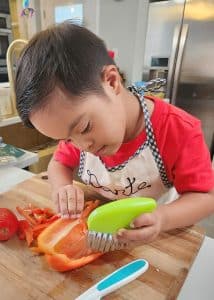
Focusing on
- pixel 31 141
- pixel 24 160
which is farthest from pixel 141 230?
pixel 31 141

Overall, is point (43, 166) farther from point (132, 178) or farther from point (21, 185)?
A: point (132, 178)

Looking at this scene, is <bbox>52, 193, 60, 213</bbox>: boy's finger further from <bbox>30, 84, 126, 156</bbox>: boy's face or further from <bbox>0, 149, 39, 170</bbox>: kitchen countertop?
<bbox>0, 149, 39, 170</bbox>: kitchen countertop

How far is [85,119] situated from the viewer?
393 millimetres

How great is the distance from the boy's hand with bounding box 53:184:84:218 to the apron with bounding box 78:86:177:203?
0.12 meters

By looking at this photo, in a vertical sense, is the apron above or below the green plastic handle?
below

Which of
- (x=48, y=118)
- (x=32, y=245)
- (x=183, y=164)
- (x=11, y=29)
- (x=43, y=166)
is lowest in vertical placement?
(x=43, y=166)

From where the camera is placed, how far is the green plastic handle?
1.13 feet

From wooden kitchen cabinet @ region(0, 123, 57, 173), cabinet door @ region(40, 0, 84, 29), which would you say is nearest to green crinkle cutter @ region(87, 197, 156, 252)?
wooden kitchen cabinet @ region(0, 123, 57, 173)

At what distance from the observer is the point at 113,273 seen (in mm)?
396

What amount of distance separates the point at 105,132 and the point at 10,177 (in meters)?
0.42

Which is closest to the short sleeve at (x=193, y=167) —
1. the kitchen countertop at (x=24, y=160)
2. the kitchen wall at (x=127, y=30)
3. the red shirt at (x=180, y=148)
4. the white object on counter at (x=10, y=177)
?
the red shirt at (x=180, y=148)

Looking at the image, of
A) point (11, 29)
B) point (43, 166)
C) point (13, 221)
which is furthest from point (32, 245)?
point (11, 29)

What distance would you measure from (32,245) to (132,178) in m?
0.27

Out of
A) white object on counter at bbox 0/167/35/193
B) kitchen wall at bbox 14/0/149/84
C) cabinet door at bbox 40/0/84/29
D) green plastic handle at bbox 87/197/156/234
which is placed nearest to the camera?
green plastic handle at bbox 87/197/156/234
